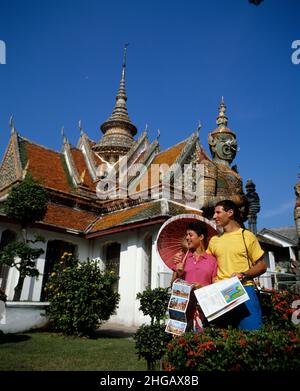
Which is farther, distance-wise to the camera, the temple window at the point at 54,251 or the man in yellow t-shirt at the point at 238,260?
the temple window at the point at 54,251

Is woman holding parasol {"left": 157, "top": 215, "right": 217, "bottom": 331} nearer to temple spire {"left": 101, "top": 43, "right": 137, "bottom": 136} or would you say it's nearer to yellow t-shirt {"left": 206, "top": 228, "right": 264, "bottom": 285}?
yellow t-shirt {"left": 206, "top": 228, "right": 264, "bottom": 285}

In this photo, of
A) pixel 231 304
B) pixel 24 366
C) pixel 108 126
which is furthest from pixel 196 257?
pixel 108 126

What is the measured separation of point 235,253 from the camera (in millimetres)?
3234

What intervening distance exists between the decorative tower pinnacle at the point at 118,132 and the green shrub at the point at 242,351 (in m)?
19.2

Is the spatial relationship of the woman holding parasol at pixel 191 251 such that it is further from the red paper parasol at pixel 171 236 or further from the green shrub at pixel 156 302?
the green shrub at pixel 156 302

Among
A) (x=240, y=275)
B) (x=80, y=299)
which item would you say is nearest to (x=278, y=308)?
(x=240, y=275)

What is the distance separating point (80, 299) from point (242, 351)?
7274 mm

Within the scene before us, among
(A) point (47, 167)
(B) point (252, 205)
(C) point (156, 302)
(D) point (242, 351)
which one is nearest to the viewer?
(D) point (242, 351)

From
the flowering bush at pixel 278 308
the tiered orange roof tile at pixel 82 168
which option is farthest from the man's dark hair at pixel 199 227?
the tiered orange roof tile at pixel 82 168

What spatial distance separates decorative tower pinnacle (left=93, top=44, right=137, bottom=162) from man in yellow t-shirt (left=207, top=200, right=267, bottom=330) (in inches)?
722

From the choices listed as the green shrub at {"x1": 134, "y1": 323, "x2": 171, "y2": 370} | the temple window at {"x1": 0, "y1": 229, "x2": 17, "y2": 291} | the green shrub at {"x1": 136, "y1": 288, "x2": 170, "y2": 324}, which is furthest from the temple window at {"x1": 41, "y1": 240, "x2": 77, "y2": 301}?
the green shrub at {"x1": 134, "y1": 323, "x2": 171, "y2": 370}

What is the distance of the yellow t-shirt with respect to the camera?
3.20 meters

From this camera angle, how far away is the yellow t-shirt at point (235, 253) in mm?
3203

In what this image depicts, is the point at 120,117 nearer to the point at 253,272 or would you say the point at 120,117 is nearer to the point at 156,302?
the point at 156,302
